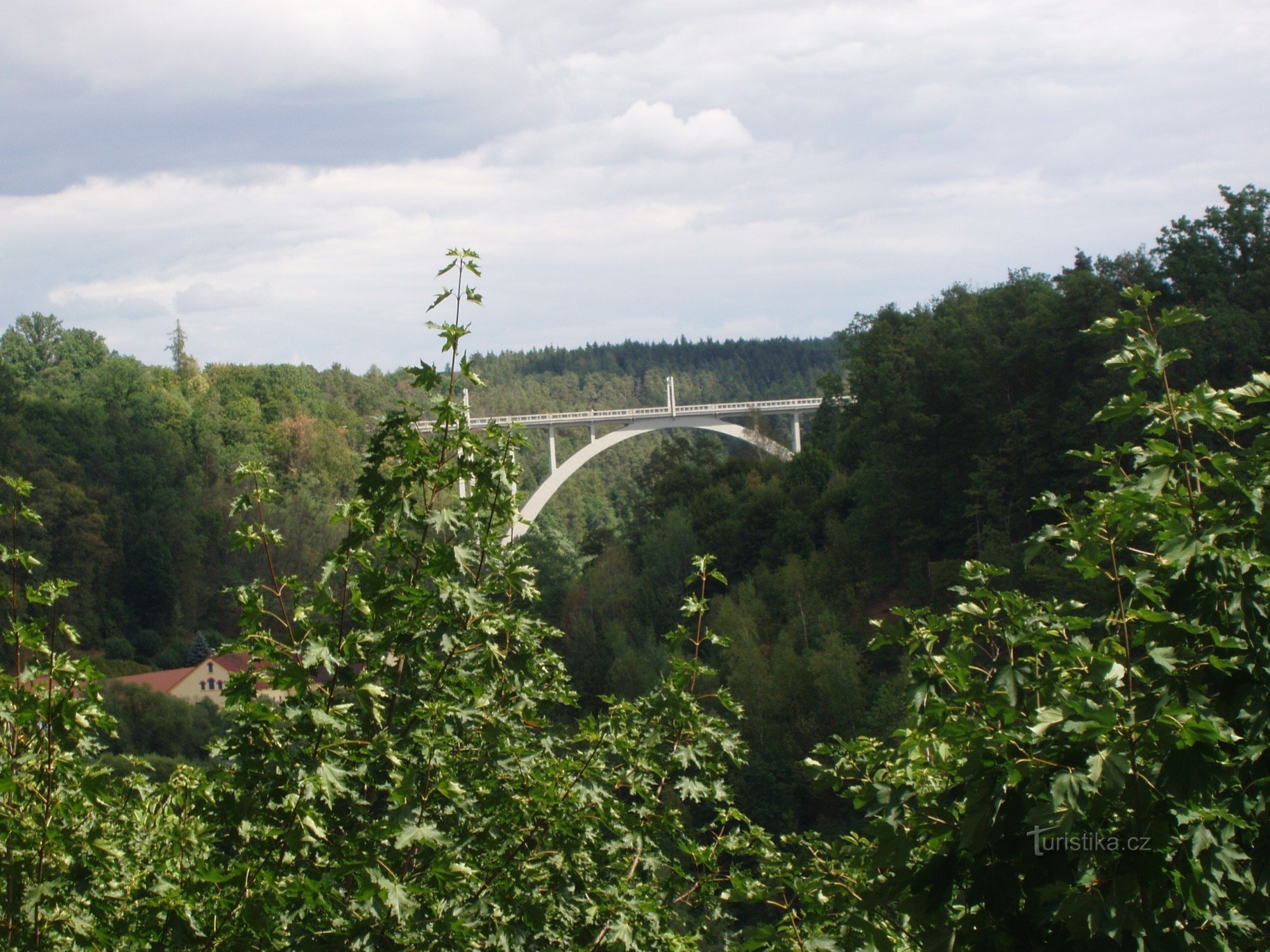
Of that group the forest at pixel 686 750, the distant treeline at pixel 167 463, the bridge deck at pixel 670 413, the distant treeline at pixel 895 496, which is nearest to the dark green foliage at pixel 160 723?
the distant treeline at pixel 167 463

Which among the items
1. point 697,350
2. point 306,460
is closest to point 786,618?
point 306,460

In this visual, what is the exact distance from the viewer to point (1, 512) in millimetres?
2682

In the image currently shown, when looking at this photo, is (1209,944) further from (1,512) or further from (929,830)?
(1,512)

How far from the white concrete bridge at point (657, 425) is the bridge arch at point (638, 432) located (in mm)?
21

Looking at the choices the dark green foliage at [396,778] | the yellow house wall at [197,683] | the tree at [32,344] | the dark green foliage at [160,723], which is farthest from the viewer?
the tree at [32,344]

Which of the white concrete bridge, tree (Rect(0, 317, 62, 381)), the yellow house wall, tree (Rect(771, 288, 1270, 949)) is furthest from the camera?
tree (Rect(0, 317, 62, 381))

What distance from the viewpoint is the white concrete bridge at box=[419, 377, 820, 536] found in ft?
118

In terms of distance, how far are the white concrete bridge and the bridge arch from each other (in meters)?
0.02

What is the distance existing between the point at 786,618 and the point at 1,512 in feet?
81.5

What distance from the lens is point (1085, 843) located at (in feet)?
6.31

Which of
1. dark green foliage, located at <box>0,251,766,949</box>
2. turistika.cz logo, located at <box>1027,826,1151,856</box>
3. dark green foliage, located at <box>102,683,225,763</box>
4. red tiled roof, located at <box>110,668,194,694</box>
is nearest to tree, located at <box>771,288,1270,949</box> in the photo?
turistika.cz logo, located at <box>1027,826,1151,856</box>

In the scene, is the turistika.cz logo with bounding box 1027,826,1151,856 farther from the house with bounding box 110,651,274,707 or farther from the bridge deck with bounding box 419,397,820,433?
the bridge deck with bounding box 419,397,820,433

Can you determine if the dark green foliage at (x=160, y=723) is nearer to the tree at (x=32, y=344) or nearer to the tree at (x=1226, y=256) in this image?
the tree at (x=1226, y=256)

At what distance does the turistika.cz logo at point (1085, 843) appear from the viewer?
1.87m
